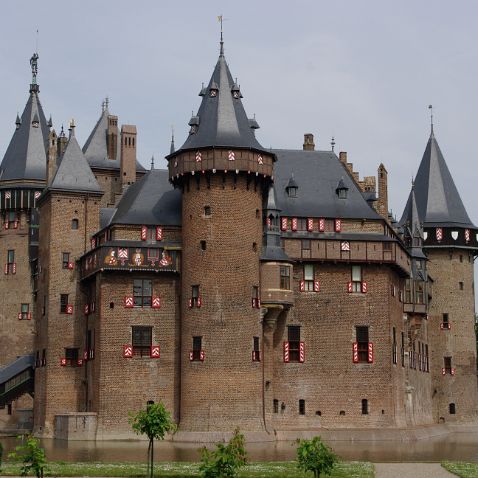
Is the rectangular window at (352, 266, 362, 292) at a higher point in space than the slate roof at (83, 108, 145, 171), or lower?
lower

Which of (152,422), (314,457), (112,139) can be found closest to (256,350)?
(152,422)

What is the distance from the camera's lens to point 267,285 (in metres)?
61.0

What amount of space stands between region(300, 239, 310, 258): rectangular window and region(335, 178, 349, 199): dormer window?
4.31 meters

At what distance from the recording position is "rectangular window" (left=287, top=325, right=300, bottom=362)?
63.2 metres

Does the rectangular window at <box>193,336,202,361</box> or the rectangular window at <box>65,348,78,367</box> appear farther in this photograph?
the rectangular window at <box>65,348,78,367</box>

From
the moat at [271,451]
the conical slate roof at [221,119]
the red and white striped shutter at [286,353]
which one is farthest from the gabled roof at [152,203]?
the moat at [271,451]

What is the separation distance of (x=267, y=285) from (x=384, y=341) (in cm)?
799

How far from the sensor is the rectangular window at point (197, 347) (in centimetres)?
5916

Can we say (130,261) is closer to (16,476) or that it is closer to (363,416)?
(363,416)

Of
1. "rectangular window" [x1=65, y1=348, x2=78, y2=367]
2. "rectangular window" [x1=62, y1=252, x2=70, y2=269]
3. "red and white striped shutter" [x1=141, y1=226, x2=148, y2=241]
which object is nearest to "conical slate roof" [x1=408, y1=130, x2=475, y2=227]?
"red and white striped shutter" [x1=141, y1=226, x2=148, y2=241]

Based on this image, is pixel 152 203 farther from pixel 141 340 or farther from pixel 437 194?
pixel 437 194

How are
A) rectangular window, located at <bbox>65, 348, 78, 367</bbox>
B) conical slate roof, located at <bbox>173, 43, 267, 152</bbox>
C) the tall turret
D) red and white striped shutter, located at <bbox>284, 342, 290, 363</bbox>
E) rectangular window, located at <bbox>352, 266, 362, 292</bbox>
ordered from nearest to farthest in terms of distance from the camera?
conical slate roof, located at <bbox>173, 43, 267, 152</bbox> < red and white striped shutter, located at <bbox>284, 342, 290, 363</bbox> < rectangular window, located at <bbox>352, 266, 362, 292</bbox> < rectangular window, located at <bbox>65, 348, 78, 367</bbox> < the tall turret

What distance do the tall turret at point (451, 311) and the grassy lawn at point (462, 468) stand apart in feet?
116

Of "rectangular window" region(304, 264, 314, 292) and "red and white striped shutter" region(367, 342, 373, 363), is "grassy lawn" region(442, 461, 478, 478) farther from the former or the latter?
"rectangular window" region(304, 264, 314, 292)
